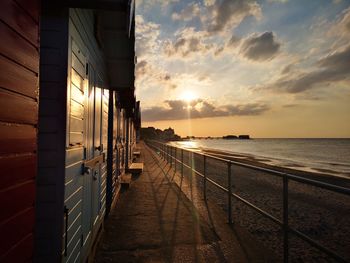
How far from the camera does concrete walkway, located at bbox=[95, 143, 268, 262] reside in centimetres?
463

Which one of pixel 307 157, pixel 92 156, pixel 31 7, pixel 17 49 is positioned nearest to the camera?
pixel 17 49

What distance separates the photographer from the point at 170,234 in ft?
18.4

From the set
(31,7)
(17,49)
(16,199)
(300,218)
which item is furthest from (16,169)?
(300,218)

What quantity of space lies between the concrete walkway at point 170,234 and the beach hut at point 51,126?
57 cm

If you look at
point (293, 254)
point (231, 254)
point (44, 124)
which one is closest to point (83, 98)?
point (44, 124)

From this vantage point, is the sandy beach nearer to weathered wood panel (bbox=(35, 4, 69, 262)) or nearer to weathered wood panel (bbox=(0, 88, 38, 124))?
weathered wood panel (bbox=(35, 4, 69, 262))

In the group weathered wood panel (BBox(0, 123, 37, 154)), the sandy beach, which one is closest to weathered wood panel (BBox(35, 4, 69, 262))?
weathered wood panel (BBox(0, 123, 37, 154))

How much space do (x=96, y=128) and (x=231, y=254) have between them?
9.44 feet

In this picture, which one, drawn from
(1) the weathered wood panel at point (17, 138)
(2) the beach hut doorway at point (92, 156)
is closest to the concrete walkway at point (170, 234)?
(2) the beach hut doorway at point (92, 156)

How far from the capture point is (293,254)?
18.1 ft

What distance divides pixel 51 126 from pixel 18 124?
3.49 feet

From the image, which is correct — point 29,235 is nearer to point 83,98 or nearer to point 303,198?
point 83,98

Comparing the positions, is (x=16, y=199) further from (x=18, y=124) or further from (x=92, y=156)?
(x=92, y=156)

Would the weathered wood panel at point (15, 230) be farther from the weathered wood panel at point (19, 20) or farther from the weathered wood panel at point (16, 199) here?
the weathered wood panel at point (19, 20)
